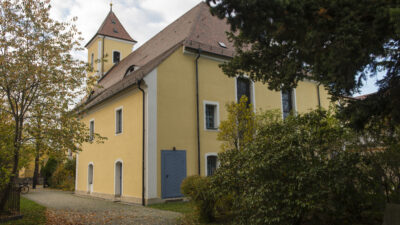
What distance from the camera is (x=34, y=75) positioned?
1020cm

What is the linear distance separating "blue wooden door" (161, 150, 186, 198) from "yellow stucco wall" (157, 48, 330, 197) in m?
0.21

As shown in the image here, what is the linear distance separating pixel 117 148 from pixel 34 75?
23.6 ft

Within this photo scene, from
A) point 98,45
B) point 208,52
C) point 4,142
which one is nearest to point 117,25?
point 98,45

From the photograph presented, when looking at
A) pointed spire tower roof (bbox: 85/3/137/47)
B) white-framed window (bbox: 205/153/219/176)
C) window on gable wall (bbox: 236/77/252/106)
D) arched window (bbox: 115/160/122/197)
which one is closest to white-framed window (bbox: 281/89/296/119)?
window on gable wall (bbox: 236/77/252/106)

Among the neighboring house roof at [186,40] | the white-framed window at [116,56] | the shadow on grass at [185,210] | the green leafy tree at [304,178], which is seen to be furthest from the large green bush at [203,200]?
the white-framed window at [116,56]

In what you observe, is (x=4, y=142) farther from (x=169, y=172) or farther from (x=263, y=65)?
(x=263, y=65)

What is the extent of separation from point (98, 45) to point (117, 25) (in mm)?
3376

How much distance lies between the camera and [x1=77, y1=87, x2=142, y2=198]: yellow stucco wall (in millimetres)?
14625

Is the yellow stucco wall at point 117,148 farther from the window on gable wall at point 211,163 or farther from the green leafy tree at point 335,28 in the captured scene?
the green leafy tree at point 335,28

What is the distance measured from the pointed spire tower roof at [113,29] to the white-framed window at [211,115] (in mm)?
16013

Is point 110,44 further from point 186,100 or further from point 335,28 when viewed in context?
point 335,28

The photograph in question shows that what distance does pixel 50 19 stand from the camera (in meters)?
10.7

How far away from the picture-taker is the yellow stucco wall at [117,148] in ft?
48.0

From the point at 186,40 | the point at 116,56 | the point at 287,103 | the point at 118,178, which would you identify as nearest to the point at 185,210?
the point at 118,178
